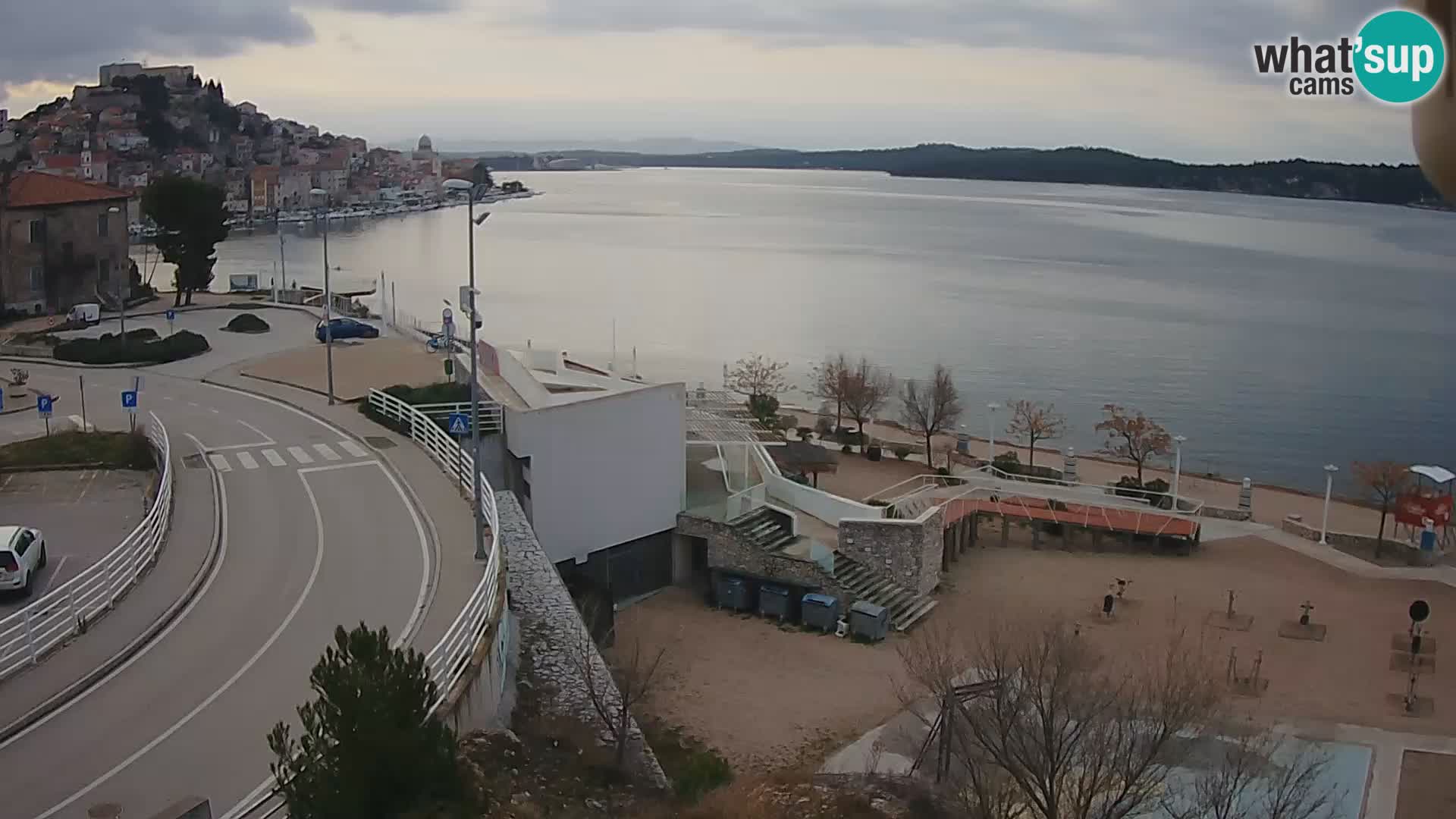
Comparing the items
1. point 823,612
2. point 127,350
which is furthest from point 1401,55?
point 127,350

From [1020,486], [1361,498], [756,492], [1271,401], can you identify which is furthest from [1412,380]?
[756,492]

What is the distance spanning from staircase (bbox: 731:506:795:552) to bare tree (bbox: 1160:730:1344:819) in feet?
36.9

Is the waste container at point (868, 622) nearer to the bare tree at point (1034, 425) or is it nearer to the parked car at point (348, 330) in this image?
the bare tree at point (1034, 425)

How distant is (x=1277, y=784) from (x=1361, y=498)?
3225cm

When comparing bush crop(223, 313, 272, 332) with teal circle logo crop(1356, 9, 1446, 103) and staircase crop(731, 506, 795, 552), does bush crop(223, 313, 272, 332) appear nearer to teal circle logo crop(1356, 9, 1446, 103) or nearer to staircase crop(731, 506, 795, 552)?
staircase crop(731, 506, 795, 552)

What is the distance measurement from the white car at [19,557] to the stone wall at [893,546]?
14.5m

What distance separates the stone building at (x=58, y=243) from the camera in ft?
144

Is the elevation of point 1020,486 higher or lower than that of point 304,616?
lower

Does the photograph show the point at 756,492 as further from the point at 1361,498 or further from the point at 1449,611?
the point at 1361,498

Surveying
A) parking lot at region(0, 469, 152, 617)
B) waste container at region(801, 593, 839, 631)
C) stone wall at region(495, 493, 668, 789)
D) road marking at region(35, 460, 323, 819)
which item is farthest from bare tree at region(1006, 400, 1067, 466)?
road marking at region(35, 460, 323, 819)

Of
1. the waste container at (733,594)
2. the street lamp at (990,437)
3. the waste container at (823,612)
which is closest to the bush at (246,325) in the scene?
the waste container at (733,594)

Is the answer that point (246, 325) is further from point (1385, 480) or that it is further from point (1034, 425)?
point (1385, 480)

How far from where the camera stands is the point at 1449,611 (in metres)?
25.3

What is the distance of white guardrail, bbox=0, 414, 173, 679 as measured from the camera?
529 inches
